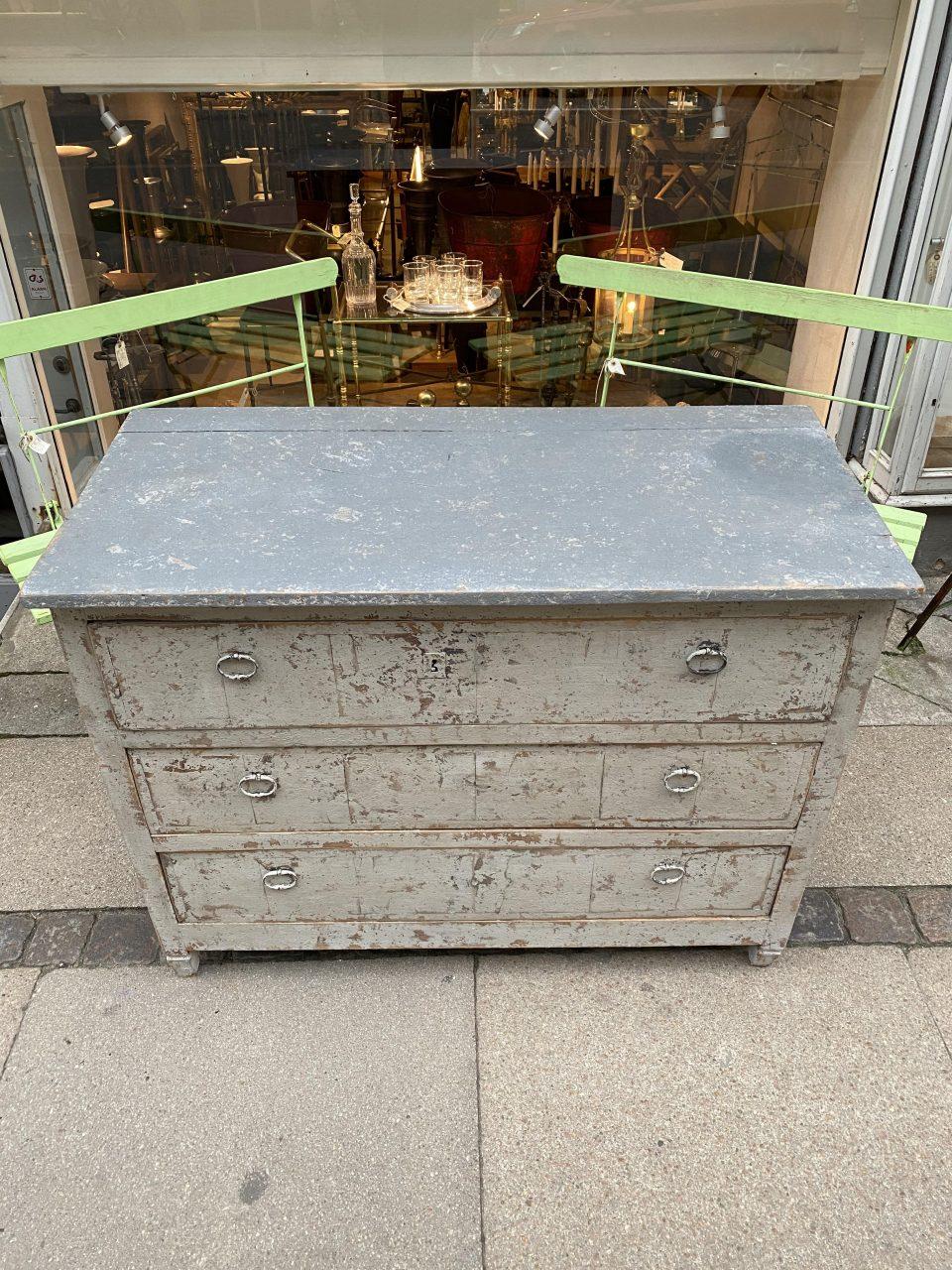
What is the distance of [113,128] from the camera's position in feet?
14.2

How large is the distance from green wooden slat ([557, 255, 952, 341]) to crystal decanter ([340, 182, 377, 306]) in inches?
62.7

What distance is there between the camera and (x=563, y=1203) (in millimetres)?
2258

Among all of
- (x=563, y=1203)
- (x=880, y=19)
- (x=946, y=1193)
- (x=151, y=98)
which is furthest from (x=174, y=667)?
(x=880, y=19)

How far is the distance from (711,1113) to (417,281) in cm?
396

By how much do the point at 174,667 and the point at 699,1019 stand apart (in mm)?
1744

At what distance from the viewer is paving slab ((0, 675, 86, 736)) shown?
3672mm

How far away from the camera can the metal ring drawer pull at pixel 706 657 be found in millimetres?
2162

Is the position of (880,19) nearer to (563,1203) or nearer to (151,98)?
(151,98)

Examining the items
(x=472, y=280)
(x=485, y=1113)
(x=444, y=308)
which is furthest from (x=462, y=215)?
(x=485, y=1113)

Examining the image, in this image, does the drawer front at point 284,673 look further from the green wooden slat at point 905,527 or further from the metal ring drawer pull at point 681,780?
the green wooden slat at point 905,527

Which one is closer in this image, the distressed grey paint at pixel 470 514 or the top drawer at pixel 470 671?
the distressed grey paint at pixel 470 514

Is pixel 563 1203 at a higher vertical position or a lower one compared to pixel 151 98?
lower

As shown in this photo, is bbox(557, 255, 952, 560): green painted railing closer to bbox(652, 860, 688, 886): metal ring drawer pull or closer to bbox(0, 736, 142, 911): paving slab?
bbox(652, 860, 688, 886): metal ring drawer pull

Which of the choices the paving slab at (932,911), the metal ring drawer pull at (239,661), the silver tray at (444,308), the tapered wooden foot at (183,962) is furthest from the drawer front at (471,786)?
the silver tray at (444,308)
